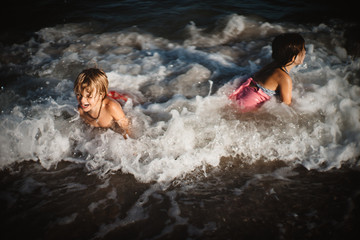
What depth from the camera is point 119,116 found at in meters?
3.18

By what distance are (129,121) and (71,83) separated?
1.83 metres

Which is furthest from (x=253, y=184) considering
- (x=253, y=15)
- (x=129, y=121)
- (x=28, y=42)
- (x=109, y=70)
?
(x=28, y=42)

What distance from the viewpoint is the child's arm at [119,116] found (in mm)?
3121

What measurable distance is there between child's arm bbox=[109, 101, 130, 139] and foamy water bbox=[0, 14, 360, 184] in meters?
0.17

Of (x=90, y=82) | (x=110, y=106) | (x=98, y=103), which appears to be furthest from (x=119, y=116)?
(x=90, y=82)

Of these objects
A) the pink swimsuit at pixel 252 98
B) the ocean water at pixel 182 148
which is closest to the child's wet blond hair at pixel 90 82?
the ocean water at pixel 182 148

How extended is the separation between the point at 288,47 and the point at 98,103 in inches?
114

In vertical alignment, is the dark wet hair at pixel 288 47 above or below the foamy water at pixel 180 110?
above

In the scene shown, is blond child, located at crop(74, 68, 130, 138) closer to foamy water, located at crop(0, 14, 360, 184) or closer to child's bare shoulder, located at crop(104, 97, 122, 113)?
child's bare shoulder, located at crop(104, 97, 122, 113)

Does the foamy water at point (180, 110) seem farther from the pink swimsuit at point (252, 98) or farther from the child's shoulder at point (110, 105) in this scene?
the child's shoulder at point (110, 105)

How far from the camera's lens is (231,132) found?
124 inches

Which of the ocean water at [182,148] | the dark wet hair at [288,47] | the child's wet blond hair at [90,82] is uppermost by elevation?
the dark wet hair at [288,47]

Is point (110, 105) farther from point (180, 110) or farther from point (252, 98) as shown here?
point (252, 98)

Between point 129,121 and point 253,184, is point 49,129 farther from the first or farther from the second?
point 253,184
